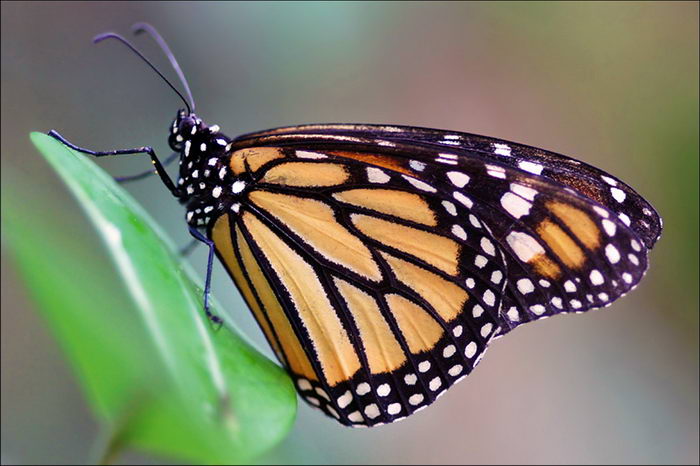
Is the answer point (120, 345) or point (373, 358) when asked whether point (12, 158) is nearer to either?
point (373, 358)

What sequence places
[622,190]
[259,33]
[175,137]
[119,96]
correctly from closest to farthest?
[622,190] < [175,137] < [119,96] < [259,33]

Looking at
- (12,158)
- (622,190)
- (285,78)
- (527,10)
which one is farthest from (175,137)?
(527,10)

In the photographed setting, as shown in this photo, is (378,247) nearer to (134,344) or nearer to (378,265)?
(378,265)

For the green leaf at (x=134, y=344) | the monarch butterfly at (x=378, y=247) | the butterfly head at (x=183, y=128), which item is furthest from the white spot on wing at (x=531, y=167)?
the green leaf at (x=134, y=344)

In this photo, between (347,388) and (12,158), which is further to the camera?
(12,158)

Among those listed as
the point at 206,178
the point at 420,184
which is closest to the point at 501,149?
the point at 420,184

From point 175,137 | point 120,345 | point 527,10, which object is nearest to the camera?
point 120,345

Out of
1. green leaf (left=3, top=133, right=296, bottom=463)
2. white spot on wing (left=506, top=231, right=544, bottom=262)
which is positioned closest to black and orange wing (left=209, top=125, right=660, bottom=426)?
white spot on wing (left=506, top=231, right=544, bottom=262)
